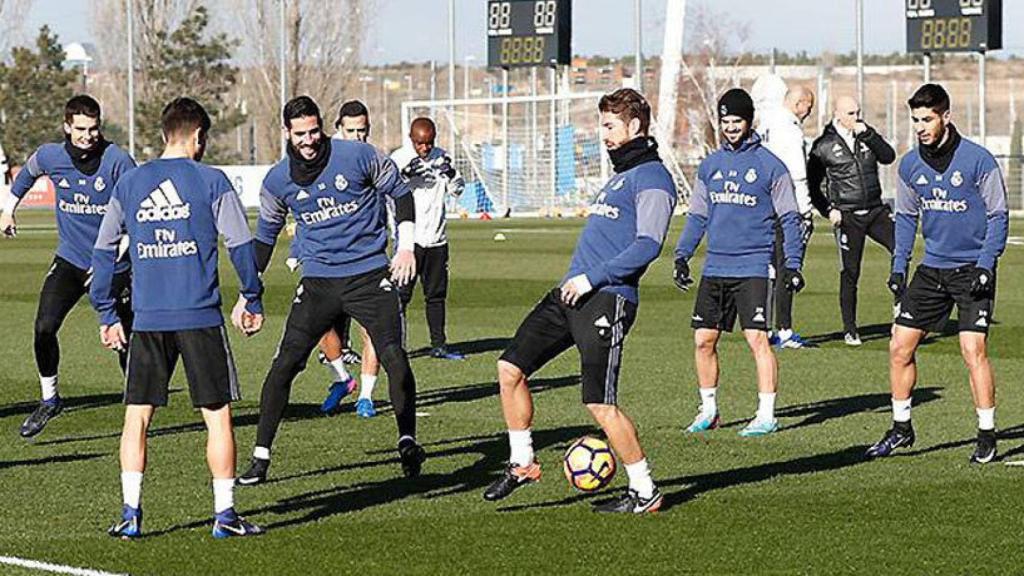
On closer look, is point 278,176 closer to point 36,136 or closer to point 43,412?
point 43,412

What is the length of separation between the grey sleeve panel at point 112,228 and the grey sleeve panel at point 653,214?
226 cm

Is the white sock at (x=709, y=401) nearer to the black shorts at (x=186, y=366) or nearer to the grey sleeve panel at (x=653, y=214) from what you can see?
the grey sleeve panel at (x=653, y=214)

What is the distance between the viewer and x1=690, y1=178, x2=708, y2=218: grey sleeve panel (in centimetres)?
1269

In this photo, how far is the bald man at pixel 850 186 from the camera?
17.4 m

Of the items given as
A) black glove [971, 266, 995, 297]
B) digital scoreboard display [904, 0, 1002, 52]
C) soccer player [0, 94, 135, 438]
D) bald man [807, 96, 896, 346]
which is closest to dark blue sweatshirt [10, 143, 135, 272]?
soccer player [0, 94, 135, 438]

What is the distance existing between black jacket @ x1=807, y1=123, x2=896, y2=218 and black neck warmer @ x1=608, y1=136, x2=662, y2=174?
8380mm

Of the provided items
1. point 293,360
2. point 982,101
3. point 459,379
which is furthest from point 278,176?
point 982,101

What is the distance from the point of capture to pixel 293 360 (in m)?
10.5

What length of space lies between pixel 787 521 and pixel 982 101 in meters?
37.9

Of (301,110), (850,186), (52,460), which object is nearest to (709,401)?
(301,110)

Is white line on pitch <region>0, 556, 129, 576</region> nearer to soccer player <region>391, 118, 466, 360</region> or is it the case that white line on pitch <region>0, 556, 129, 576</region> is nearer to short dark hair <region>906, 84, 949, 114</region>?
short dark hair <region>906, 84, 949, 114</region>

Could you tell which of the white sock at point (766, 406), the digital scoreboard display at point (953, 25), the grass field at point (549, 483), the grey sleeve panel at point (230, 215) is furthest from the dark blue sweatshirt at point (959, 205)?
the digital scoreboard display at point (953, 25)

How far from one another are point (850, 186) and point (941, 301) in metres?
6.76

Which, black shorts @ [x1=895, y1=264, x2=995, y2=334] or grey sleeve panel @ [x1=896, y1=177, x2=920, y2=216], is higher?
grey sleeve panel @ [x1=896, y1=177, x2=920, y2=216]
